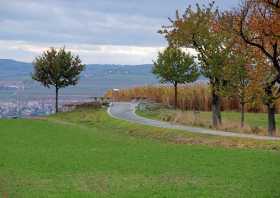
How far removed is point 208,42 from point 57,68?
2716 centimetres

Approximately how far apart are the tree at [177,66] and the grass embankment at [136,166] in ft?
68.7

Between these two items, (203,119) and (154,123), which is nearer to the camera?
(154,123)

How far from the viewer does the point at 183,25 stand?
150 feet

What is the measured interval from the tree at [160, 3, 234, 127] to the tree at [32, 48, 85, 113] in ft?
81.7

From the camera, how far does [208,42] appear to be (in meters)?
45.8

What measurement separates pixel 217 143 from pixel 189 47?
527 inches

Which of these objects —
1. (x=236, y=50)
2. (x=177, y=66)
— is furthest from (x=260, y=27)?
(x=177, y=66)

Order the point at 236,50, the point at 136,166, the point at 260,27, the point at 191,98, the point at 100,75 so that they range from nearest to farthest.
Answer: the point at 136,166
the point at 260,27
the point at 236,50
the point at 191,98
the point at 100,75

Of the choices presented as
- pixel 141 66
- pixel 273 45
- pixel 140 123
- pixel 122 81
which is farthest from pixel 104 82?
pixel 273 45

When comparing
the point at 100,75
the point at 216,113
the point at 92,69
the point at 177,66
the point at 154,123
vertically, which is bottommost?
the point at 154,123

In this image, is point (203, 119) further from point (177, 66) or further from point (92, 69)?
point (92, 69)

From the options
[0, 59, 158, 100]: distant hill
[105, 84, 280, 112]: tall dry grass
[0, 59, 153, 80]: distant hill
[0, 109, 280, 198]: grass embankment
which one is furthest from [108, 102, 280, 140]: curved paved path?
[0, 59, 153, 80]: distant hill

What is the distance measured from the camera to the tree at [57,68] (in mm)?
69812

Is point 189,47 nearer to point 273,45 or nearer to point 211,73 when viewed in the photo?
point 211,73
